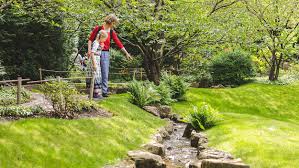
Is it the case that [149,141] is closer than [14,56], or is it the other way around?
[149,141]

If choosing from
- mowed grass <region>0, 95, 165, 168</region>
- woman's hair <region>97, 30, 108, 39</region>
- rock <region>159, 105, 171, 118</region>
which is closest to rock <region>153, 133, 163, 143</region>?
mowed grass <region>0, 95, 165, 168</region>

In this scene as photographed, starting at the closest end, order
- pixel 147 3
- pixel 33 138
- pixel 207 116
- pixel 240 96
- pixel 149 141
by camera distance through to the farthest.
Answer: pixel 33 138, pixel 149 141, pixel 207 116, pixel 147 3, pixel 240 96

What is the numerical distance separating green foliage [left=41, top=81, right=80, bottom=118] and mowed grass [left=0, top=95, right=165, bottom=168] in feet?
1.83

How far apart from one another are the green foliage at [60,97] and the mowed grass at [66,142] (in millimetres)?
557

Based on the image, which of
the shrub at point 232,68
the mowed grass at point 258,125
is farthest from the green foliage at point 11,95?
the shrub at point 232,68

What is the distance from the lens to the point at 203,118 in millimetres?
14656

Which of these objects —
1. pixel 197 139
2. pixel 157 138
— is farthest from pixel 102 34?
pixel 197 139

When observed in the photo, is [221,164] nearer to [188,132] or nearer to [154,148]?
[154,148]

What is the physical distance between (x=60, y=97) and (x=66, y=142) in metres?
2.06

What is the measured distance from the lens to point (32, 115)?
10.2 metres

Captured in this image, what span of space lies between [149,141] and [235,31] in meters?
9.71

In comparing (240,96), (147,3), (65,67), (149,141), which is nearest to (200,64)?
(240,96)

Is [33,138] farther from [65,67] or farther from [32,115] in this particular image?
[65,67]

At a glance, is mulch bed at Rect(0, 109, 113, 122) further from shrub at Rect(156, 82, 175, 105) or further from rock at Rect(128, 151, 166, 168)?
shrub at Rect(156, 82, 175, 105)
